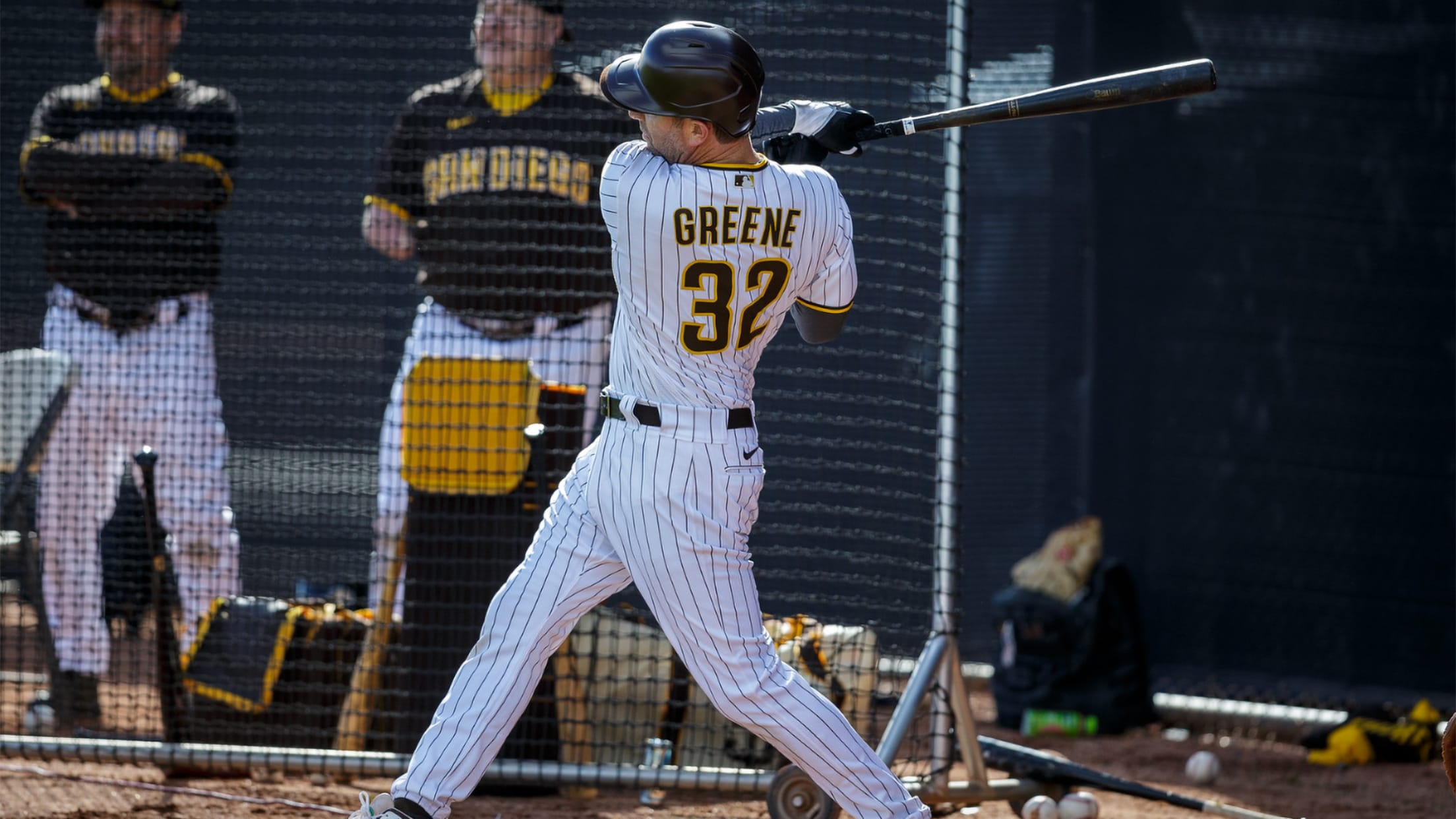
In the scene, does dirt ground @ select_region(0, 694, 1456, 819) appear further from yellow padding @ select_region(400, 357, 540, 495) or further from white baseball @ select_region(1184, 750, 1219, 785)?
yellow padding @ select_region(400, 357, 540, 495)

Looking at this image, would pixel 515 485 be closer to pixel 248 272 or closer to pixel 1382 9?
pixel 248 272

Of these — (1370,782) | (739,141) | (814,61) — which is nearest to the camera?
(739,141)

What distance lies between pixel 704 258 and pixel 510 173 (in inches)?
67.3

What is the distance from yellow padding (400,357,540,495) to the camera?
13.3 feet

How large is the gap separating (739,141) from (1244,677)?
3.57m

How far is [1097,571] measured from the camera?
534 cm

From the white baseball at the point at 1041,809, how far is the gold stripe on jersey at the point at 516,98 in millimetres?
2306

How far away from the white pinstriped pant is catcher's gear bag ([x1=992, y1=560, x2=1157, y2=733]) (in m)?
2.39

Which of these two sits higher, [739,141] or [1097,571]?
[739,141]

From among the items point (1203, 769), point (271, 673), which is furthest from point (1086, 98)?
point (271, 673)

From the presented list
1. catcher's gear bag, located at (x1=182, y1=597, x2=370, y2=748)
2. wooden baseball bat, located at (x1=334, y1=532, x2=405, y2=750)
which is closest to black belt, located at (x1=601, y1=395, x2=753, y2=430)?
wooden baseball bat, located at (x1=334, y1=532, x2=405, y2=750)

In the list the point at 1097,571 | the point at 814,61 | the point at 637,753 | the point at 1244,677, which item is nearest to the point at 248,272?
the point at 814,61

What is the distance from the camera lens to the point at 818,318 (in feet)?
9.76

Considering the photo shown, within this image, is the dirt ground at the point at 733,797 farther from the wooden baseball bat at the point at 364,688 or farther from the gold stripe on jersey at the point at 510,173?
the gold stripe on jersey at the point at 510,173
